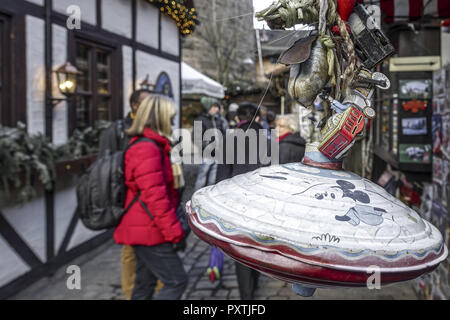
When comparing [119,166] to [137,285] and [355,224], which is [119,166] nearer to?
[137,285]

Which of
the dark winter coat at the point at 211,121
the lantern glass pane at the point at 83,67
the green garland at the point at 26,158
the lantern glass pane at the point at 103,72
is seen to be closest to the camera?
the green garland at the point at 26,158

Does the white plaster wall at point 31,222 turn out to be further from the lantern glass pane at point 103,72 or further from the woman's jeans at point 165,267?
the lantern glass pane at point 103,72

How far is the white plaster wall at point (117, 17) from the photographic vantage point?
568 cm

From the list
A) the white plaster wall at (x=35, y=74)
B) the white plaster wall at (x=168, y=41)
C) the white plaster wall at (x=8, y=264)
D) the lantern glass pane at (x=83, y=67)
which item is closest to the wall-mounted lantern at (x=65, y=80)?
the white plaster wall at (x=35, y=74)

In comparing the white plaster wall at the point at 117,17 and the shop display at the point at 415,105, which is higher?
the white plaster wall at the point at 117,17

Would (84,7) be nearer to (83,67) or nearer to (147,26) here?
(83,67)

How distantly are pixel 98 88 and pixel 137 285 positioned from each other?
11.7 feet

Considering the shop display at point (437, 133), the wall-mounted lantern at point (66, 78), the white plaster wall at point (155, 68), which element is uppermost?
the white plaster wall at point (155, 68)

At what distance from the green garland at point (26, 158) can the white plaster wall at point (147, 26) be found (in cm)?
282

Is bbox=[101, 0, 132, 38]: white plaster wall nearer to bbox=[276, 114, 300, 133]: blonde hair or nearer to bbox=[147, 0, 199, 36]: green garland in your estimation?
bbox=[276, 114, 300, 133]: blonde hair

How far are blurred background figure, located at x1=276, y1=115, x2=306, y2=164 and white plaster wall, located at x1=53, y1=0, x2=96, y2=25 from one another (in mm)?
2855
